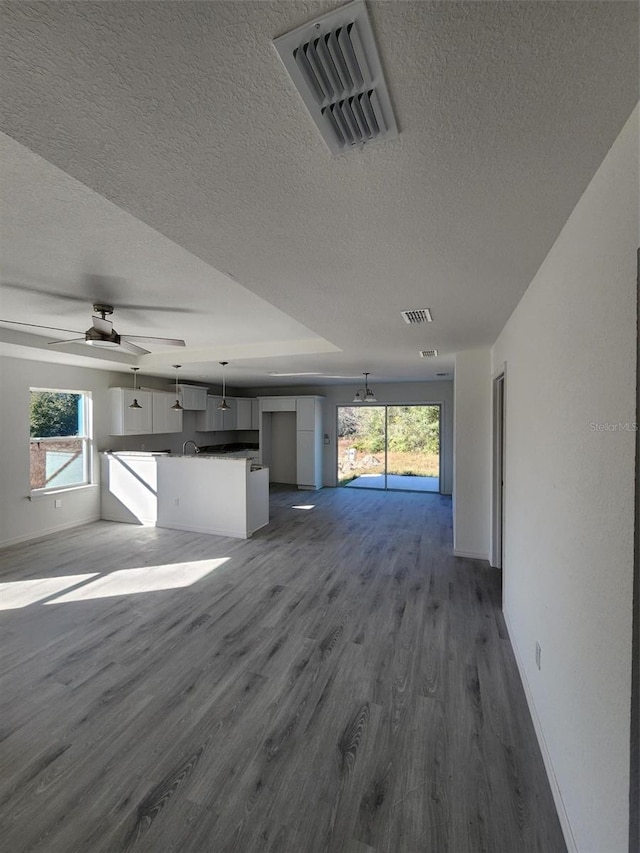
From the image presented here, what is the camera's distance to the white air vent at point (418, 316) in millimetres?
2830

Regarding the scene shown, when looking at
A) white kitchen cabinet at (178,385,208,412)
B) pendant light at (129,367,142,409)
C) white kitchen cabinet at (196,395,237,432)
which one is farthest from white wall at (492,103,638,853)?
white kitchen cabinet at (196,395,237,432)

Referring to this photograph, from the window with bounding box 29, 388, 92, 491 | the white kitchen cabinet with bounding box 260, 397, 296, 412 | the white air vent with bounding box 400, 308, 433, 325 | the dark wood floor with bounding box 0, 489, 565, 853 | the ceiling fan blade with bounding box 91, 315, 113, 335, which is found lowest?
the dark wood floor with bounding box 0, 489, 565, 853

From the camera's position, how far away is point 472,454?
4.45 meters

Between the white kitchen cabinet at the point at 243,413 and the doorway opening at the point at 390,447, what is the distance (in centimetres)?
232

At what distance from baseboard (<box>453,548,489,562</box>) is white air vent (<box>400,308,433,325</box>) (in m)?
2.87

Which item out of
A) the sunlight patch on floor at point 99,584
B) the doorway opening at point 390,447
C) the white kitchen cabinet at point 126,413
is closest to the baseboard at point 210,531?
the sunlight patch on floor at point 99,584

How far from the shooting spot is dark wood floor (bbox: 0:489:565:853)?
1.50 m

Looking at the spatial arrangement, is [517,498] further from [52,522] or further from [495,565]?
[52,522]

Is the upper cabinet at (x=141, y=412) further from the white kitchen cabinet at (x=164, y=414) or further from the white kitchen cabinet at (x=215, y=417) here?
the white kitchen cabinet at (x=215, y=417)

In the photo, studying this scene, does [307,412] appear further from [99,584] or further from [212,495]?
[99,584]

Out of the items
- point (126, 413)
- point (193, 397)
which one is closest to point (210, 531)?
point (126, 413)

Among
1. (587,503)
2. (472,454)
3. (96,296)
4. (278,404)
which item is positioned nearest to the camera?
(587,503)

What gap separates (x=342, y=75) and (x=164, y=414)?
696 cm

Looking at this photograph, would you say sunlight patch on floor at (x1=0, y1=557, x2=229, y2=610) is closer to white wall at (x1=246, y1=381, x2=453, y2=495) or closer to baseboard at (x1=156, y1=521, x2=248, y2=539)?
baseboard at (x1=156, y1=521, x2=248, y2=539)
